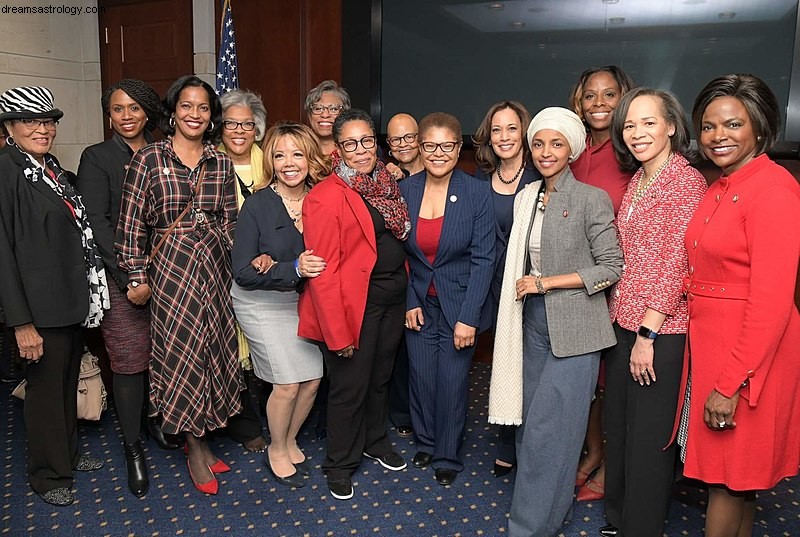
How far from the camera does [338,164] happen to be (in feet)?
9.46

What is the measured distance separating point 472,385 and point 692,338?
2320 millimetres

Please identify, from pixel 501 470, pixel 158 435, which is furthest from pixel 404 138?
pixel 158 435

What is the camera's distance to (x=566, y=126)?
255 centimetres

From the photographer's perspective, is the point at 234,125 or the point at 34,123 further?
the point at 234,125

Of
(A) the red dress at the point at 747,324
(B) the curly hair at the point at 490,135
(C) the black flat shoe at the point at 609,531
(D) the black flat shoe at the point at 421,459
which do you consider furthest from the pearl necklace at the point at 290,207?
(C) the black flat shoe at the point at 609,531

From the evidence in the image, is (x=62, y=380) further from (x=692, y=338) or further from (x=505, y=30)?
(x=505, y=30)

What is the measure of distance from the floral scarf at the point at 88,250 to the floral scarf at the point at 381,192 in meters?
1.16

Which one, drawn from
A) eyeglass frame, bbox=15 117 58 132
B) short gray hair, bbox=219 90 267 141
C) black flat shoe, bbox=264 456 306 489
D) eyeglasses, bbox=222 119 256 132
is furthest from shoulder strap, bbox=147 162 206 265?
black flat shoe, bbox=264 456 306 489

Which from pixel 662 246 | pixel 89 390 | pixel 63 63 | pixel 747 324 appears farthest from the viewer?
pixel 63 63

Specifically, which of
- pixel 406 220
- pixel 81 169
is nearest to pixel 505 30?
pixel 406 220

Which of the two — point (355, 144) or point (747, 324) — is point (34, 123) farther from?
point (747, 324)

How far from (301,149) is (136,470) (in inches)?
67.2

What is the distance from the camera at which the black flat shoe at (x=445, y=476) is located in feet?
10.3

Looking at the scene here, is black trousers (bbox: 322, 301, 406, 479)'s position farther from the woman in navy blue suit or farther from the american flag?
the american flag
